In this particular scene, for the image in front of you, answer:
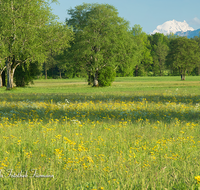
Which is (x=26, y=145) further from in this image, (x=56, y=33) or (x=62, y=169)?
(x=56, y=33)

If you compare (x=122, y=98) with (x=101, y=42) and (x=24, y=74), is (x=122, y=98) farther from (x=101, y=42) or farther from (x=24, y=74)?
(x=24, y=74)

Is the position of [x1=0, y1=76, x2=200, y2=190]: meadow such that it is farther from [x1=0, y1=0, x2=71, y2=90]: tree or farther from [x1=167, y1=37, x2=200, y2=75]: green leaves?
[x1=167, y1=37, x2=200, y2=75]: green leaves

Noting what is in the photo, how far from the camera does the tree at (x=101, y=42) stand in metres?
38.2

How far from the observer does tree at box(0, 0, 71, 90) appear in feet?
97.6

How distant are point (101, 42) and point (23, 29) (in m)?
12.8

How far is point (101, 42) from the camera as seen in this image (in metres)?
38.2

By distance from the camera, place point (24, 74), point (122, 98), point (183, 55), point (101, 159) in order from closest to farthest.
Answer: point (101, 159), point (122, 98), point (24, 74), point (183, 55)

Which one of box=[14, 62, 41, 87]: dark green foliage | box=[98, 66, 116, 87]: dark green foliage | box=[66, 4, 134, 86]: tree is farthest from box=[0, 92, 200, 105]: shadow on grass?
box=[14, 62, 41, 87]: dark green foliage

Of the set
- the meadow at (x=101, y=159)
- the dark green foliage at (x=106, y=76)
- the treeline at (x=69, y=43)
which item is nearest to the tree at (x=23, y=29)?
the treeline at (x=69, y=43)

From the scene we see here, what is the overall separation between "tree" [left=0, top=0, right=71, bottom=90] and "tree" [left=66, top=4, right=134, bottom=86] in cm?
728

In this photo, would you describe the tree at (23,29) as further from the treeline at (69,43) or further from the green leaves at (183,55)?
the green leaves at (183,55)

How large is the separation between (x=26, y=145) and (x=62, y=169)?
190cm

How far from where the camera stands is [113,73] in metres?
41.6

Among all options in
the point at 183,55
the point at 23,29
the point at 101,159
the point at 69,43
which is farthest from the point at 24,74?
the point at 183,55
